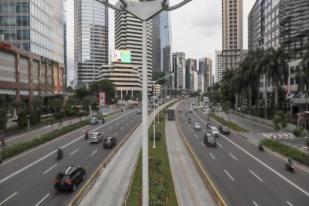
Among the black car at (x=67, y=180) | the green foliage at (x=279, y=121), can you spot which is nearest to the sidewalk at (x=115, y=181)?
the black car at (x=67, y=180)

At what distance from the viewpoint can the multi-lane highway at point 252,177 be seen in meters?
29.7

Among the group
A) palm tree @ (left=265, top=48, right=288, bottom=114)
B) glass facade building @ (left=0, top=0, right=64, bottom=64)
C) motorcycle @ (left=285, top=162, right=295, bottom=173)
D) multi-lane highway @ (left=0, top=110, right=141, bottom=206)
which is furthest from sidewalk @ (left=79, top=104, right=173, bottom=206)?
glass facade building @ (left=0, top=0, right=64, bottom=64)

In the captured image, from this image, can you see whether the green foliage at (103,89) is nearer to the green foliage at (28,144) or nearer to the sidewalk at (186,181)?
the green foliage at (28,144)

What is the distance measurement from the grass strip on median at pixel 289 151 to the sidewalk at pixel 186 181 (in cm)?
1218

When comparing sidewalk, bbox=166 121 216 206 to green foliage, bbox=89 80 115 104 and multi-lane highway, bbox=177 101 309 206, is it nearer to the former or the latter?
multi-lane highway, bbox=177 101 309 206

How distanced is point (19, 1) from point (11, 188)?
8523cm

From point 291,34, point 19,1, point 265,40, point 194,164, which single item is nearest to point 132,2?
point 194,164

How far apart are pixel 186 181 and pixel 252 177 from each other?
21.6 ft

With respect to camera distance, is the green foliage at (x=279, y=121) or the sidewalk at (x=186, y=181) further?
the green foliage at (x=279, y=121)

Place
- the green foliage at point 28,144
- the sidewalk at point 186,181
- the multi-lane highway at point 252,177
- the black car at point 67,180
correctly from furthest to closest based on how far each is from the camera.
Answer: the green foliage at point 28,144
the black car at point 67,180
the multi-lane highway at point 252,177
the sidewalk at point 186,181

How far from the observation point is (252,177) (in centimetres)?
3697

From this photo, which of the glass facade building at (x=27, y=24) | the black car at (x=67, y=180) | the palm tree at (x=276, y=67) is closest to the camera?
the black car at (x=67, y=180)

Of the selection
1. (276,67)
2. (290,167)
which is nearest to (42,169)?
(290,167)

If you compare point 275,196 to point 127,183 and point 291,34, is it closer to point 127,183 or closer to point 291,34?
point 127,183
